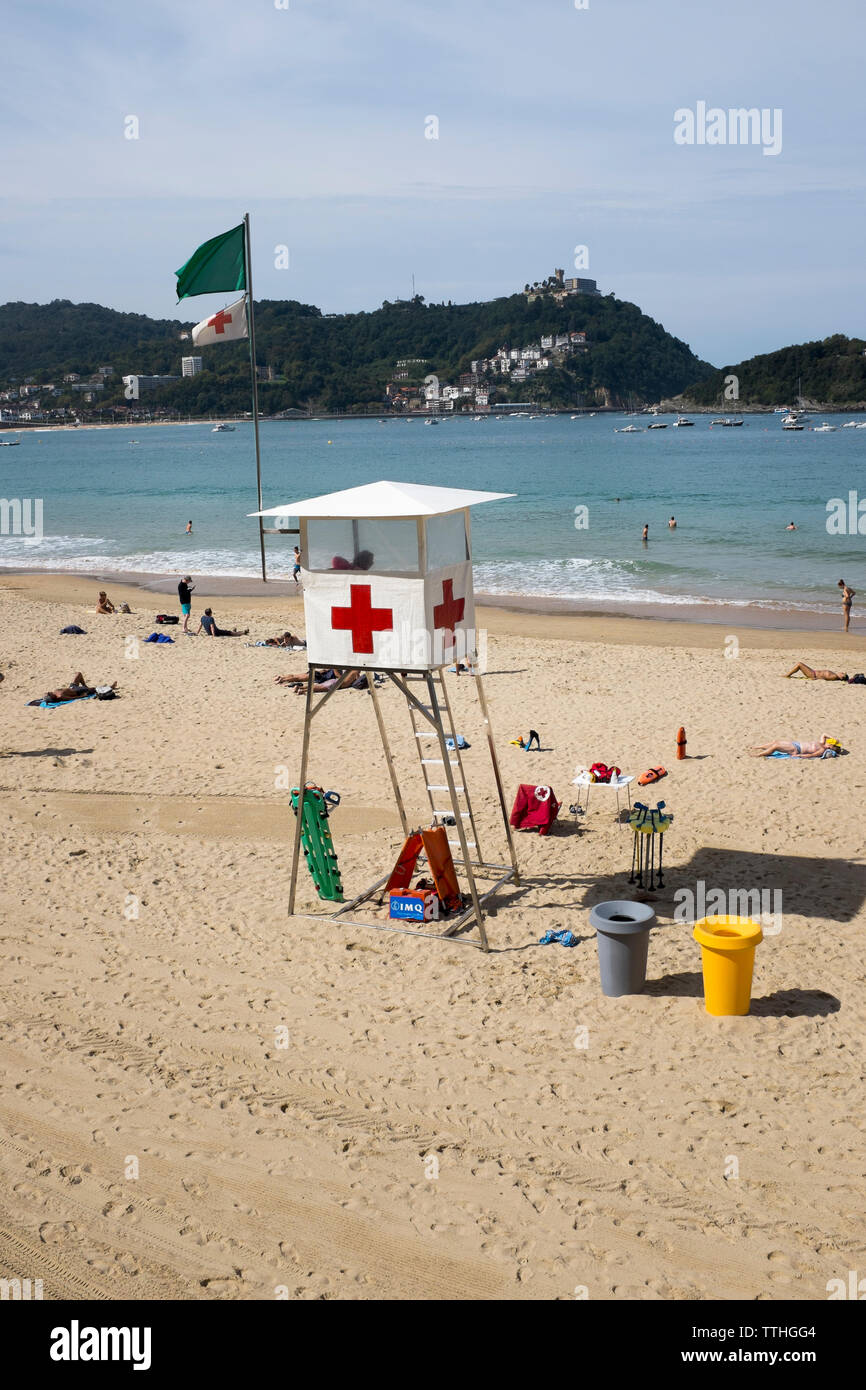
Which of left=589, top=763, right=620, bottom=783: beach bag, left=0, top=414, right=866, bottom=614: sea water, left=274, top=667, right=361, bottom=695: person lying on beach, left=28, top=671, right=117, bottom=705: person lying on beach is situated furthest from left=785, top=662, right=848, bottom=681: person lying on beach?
left=28, top=671, right=117, bottom=705: person lying on beach

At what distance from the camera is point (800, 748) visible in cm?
1329

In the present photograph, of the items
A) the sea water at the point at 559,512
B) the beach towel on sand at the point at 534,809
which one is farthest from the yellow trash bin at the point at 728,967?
the sea water at the point at 559,512

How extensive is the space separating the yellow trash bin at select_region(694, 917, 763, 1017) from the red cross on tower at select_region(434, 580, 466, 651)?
9.41ft

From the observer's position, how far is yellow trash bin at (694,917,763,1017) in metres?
7.44

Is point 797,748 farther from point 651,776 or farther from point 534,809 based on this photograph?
point 534,809

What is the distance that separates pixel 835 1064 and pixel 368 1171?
10.2 feet

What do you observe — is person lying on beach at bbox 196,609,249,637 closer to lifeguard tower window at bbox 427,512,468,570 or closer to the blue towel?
the blue towel

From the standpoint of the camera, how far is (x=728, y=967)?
7.49 m

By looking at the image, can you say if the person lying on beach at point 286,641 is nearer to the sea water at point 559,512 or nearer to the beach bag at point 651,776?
the sea water at point 559,512

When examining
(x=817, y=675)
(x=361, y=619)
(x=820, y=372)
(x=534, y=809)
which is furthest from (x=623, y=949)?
(x=820, y=372)

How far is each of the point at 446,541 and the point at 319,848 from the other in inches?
118
